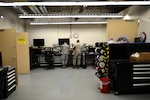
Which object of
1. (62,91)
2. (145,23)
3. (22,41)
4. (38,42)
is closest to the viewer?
(62,91)

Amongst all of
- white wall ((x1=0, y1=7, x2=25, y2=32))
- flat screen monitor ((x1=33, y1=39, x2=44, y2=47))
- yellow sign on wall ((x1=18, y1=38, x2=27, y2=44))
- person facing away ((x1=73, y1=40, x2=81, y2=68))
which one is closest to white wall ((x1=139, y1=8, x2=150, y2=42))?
person facing away ((x1=73, y1=40, x2=81, y2=68))

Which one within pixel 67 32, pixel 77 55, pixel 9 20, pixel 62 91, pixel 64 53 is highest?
pixel 9 20

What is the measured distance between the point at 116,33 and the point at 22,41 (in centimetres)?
404

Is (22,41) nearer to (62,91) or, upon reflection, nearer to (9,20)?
(9,20)

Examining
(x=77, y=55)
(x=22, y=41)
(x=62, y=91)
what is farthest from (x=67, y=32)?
(x=62, y=91)

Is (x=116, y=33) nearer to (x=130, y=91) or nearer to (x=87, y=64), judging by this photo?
(x=130, y=91)

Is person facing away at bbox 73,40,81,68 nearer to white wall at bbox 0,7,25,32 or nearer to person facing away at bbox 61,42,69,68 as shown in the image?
person facing away at bbox 61,42,69,68

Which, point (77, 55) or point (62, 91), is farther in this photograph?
point (77, 55)

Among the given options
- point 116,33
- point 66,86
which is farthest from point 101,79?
point 116,33

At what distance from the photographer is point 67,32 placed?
10281mm

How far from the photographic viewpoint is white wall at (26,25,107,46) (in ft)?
33.6

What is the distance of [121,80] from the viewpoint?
4.50 m

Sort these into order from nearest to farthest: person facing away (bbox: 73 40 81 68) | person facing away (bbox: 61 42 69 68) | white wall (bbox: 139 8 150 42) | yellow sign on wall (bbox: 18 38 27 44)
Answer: white wall (bbox: 139 8 150 42) → yellow sign on wall (bbox: 18 38 27 44) → person facing away (bbox: 73 40 81 68) → person facing away (bbox: 61 42 69 68)

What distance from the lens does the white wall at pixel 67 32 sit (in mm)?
10234
